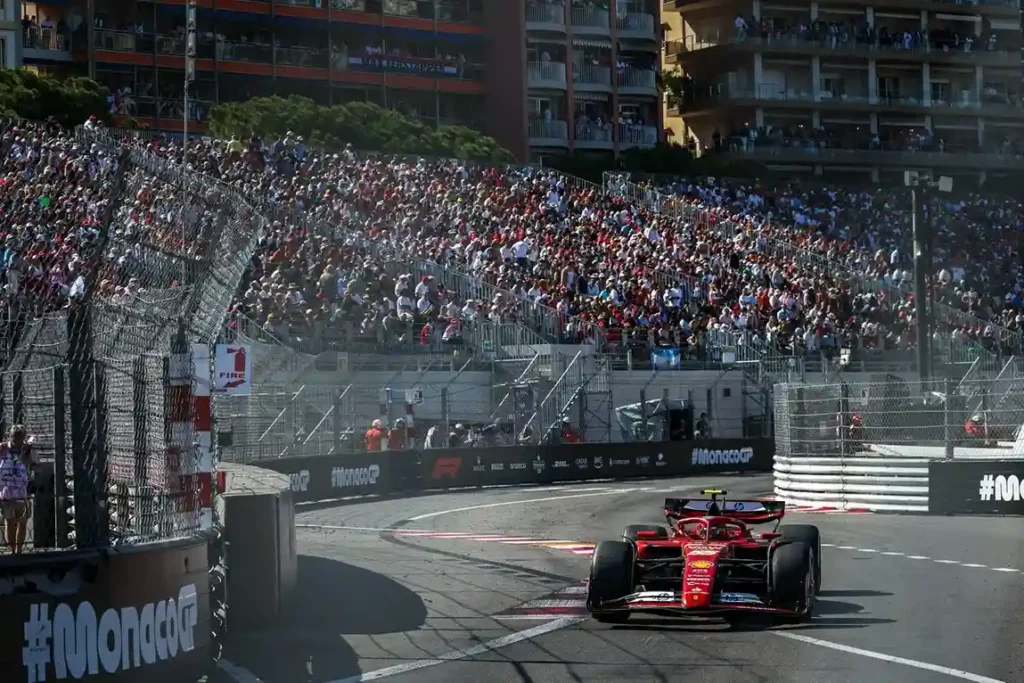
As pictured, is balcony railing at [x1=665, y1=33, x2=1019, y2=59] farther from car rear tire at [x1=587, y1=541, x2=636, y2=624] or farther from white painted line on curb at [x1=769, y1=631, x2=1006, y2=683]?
car rear tire at [x1=587, y1=541, x2=636, y2=624]

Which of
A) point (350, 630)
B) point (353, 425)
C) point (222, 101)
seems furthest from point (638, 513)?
point (222, 101)

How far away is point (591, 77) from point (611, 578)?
165 feet

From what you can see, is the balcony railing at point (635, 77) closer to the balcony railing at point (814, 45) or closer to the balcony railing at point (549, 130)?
the balcony railing at point (549, 130)

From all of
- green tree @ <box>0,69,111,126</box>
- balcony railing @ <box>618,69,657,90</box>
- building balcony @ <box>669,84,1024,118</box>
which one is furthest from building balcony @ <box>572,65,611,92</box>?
building balcony @ <box>669,84,1024,118</box>

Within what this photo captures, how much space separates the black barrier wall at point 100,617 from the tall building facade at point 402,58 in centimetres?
4693

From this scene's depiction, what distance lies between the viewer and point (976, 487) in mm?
23250

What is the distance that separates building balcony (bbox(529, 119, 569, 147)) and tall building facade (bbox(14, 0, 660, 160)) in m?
0.05

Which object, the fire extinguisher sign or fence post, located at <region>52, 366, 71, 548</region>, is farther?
the fire extinguisher sign

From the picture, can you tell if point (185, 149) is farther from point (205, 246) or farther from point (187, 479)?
point (187, 479)

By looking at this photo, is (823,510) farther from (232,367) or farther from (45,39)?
(45,39)

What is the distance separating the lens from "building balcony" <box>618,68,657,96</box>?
61.7 m

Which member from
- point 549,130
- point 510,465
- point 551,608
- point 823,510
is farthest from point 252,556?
point 549,130

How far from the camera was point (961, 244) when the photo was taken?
41.3m

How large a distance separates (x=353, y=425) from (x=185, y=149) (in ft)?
31.0
